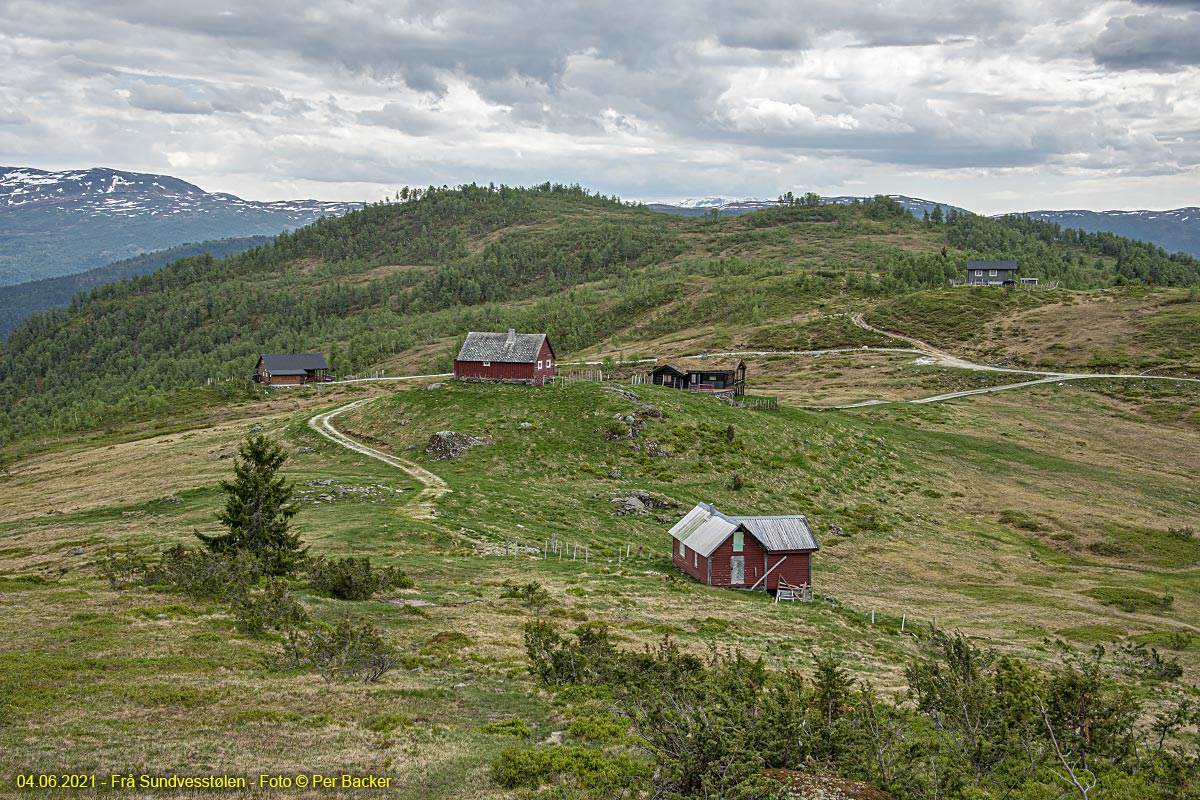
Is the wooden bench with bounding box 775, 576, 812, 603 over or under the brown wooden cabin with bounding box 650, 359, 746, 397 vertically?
under

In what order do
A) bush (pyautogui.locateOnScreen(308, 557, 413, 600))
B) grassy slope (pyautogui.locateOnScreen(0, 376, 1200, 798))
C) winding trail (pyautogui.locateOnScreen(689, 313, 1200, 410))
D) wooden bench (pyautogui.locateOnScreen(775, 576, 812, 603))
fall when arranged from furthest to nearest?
1. winding trail (pyautogui.locateOnScreen(689, 313, 1200, 410))
2. wooden bench (pyautogui.locateOnScreen(775, 576, 812, 603))
3. bush (pyautogui.locateOnScreen(308, 557, 413, 600))
4. grassy slope (pyautogui.locateOnScreen(0, 376, 1200, 798))

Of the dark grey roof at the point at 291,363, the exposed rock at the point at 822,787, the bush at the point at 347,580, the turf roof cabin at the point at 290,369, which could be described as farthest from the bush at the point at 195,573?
the dark grey roof at the point at 291,363

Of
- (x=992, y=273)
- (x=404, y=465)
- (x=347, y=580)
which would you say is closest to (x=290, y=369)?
(x=404, y=465)

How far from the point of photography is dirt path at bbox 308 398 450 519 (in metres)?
56.0

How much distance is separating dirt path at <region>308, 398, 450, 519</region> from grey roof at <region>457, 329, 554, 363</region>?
1727 centimetres

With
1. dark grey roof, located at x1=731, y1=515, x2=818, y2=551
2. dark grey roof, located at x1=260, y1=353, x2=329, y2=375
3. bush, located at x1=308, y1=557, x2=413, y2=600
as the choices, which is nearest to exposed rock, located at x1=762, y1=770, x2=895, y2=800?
bush, located at x1=308, y1=557, x2=413, y2=600

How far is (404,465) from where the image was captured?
7112cm

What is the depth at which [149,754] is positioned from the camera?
17078 mm

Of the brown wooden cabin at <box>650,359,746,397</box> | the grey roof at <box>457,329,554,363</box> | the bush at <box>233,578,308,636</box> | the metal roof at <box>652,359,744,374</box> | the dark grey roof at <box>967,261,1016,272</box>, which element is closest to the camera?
the bush at <box>233,578,308,636</box>

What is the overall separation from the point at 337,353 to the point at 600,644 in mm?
181881

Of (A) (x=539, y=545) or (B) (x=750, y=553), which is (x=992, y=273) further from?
(A) (x=539, y=545)

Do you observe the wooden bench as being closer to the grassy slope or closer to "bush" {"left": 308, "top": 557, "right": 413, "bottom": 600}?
the grassy slope

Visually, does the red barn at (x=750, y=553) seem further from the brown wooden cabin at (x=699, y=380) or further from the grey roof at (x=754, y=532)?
the brown wooden cabin at (x=699, y=380)

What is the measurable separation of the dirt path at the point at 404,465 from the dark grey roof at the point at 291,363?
5809 centimetres
